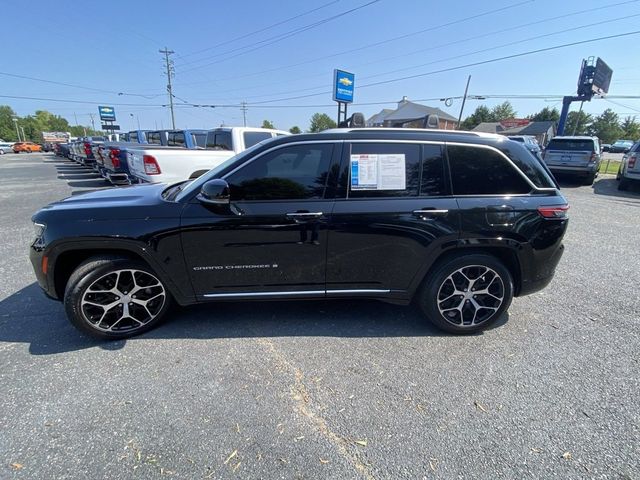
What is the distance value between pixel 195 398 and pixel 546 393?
2.54 metres

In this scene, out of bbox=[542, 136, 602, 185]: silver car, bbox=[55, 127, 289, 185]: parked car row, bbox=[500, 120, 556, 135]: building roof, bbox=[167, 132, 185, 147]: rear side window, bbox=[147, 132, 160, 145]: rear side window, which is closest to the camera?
bbox=[55, 127, 289, 185]: parked car row

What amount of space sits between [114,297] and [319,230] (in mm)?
1933

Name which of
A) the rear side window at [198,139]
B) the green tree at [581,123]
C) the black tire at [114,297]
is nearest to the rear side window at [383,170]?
the black tire at [114,297]

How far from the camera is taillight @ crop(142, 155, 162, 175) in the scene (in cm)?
666

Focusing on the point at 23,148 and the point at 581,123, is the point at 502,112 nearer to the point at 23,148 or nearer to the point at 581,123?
the point at 581,123

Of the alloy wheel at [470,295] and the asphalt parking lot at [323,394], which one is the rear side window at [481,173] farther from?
the asphalt parking lot at [323,394]

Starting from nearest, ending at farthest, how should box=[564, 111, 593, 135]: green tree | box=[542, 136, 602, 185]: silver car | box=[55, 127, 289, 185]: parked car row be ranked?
1. box=[55, 127, 289, 185]: parked car row
2. box=[542, 136, 602, 185]: silver car
3. box=[564, 111, 593, 135]: green tree

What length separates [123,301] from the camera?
285 centimetres

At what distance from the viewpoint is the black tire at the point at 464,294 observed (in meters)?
2.93

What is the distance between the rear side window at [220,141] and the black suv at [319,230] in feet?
19.2

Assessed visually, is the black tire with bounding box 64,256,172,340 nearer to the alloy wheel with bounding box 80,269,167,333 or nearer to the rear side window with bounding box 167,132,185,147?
the alloy wheel with bounding box 80,269,167,333

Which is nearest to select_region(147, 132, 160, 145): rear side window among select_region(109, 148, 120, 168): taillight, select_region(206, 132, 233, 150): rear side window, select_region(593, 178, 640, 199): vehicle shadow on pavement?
select_region(109, 148, 120, 168): taillight

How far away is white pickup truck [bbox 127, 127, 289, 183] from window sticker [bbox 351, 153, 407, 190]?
3794 millimetres

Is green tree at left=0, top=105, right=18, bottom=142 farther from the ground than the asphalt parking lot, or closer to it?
farther from the ground
